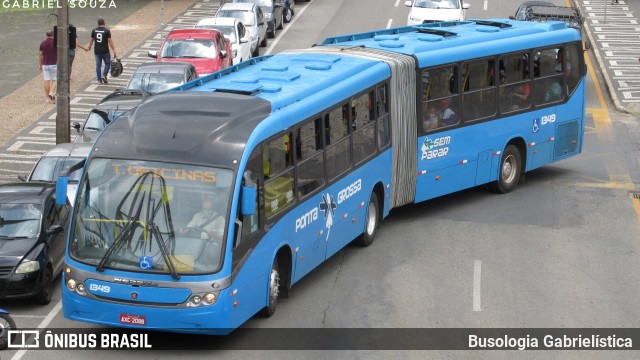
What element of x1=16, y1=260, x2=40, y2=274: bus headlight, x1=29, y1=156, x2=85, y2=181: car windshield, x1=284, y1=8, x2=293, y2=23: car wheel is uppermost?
x1=284, y1=8, x2=293, y2=23: car wheel

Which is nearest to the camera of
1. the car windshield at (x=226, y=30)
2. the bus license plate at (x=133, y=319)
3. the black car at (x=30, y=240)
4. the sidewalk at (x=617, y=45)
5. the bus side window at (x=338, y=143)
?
the bus license plate at (x=133, y=319)

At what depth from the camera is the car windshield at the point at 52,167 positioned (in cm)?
2048

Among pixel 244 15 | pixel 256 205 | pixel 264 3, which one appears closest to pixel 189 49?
pixel 244 15

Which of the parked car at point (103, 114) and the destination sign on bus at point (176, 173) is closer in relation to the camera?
the destination sign on bus at point (176, 173)

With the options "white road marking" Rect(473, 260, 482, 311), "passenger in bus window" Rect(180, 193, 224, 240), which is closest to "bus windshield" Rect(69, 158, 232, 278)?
"passenger in bus window" Rect(180, 193, 224, 240)

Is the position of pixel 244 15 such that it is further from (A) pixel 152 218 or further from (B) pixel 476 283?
(A) pixel 152 218

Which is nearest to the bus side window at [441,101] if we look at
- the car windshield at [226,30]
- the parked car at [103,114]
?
the parked car at [103,114]

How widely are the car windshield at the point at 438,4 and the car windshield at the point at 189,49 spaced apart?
443 inches

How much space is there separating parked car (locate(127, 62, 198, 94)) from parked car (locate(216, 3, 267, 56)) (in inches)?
339

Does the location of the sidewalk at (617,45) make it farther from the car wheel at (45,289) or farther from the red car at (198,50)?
the car wheel at (45,289)

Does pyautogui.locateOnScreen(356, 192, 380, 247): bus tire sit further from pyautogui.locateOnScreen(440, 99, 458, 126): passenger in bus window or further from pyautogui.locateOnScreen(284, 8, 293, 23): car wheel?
pyautogui.locateOnScreen(284, 8, 293, 23): car wheel

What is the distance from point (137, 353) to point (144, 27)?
28.8 meters

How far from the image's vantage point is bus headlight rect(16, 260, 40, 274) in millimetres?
16109

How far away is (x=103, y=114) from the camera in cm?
2433
